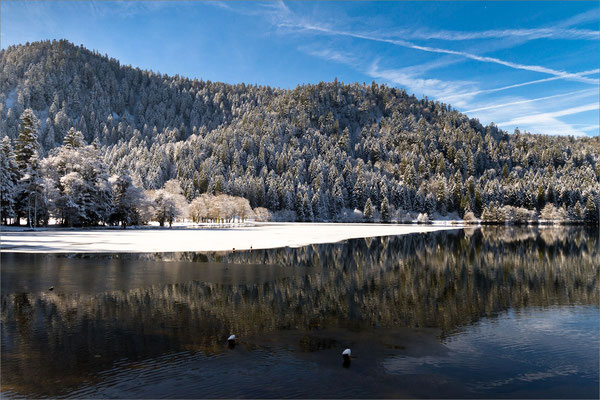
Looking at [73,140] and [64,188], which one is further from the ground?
[73,140]

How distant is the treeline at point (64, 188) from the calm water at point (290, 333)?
46.9 metres

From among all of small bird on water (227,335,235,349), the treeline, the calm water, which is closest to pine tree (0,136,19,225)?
the treeline

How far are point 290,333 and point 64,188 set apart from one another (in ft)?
240

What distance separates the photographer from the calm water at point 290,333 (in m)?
10.8

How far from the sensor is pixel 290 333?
15242 millimetres

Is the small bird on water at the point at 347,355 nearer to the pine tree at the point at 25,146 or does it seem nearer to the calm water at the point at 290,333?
the calm water at the point at 290,333

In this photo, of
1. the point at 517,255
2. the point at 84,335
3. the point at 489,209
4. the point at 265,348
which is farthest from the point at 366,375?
the point at 489,209

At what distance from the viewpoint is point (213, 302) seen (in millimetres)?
19484

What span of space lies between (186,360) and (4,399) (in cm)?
472

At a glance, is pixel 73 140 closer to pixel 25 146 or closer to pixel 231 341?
pixel 25 146

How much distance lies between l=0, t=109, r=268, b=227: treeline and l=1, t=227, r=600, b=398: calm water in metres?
46.9

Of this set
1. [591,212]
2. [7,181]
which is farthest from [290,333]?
[591,212]

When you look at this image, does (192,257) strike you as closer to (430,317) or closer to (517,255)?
(430,317)

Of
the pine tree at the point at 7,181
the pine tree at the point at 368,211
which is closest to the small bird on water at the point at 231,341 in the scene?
the pine tree at the point at 7,181
